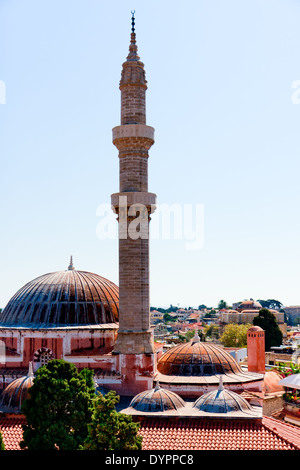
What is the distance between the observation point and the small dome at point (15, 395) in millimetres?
18578

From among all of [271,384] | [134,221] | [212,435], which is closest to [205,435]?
[212,435]

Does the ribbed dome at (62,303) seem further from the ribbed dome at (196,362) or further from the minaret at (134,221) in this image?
the ribbed dome at (196,362)

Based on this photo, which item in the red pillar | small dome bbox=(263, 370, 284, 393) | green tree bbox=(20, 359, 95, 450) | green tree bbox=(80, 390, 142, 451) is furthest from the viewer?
small dome bbox=(263, 370, 284, 393)

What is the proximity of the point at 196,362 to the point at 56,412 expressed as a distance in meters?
7.92

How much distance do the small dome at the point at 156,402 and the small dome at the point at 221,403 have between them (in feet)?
2.59

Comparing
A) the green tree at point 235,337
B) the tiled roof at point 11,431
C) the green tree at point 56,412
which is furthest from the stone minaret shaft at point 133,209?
the green tree at point 235,337

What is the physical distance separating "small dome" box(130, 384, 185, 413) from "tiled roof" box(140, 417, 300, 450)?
1.33 feet

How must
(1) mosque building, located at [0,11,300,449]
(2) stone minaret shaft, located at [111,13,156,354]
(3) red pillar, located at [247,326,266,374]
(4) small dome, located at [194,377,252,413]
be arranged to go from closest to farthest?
1. (4) small dome, located at [194,377,252,413]
2. (1) mosque building, located at [0,11,300,449]
3. (2) stone minaret shaft, located at [111,13,156,354]
4. (3) red pillar, located at [247,326,266,374]

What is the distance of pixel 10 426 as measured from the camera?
1798cm

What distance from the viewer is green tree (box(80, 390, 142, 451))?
13203 millimetres

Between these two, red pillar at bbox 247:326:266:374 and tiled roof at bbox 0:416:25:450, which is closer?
tiled roof at bbox 0:416:25:450

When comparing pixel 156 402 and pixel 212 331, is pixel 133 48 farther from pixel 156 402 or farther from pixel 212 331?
pixel 212 331

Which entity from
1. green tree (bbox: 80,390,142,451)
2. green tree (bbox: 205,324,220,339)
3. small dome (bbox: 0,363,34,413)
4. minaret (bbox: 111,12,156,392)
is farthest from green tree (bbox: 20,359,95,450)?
green tree (bbox: 205,324,220,339)

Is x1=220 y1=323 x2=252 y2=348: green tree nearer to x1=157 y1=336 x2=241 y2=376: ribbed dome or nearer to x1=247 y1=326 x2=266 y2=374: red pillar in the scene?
x1=247 y1=326 x2=266 y2=374: red pillar
